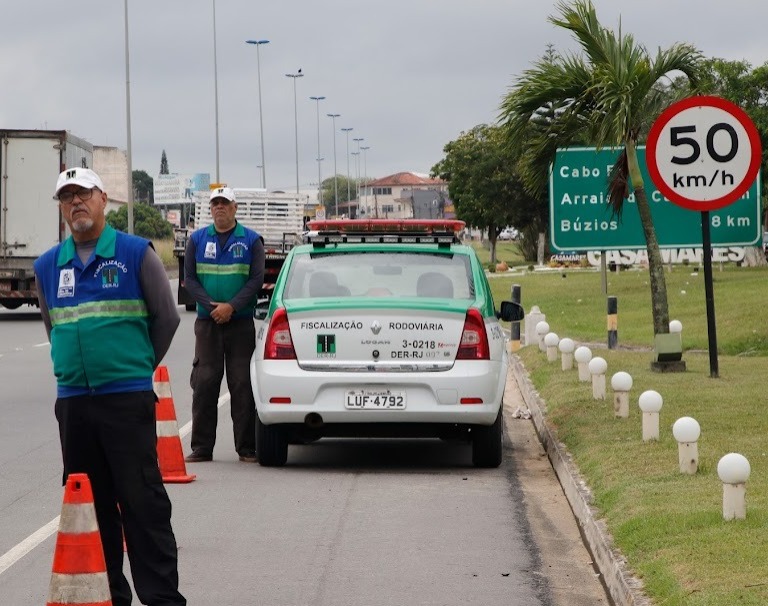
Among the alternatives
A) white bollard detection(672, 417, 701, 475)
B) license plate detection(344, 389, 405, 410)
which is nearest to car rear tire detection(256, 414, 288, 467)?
license plate detection(344, 389, 405, 410)

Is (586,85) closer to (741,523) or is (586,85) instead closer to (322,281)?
(322,281)

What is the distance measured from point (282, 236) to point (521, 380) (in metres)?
23.7

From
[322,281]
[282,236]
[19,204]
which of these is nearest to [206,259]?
[322,281]

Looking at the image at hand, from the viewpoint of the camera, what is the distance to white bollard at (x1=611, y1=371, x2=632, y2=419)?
12859 millimetres

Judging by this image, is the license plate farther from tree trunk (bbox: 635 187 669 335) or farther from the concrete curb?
tree trunk (bbox: 635 187 669 335)

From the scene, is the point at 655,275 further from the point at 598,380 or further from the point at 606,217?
the point at 606,217

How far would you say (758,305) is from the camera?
2784 centimetres

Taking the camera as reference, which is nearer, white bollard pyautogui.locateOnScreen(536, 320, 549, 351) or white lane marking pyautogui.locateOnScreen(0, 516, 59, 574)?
white lane marking pyautogui.locateOnScreen(0, 516, 59, 574)

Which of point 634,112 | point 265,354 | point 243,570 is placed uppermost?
point 634,112

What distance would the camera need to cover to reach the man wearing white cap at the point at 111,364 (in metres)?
6.71

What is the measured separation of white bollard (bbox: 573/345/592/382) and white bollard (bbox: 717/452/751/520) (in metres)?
7.79

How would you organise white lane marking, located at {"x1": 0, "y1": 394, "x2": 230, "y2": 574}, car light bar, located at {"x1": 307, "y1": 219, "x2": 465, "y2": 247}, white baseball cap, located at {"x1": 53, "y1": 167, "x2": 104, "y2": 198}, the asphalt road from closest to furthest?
white baseball cap, located at {"x1": 53, "y1": 167, "x2": 104, "y2": 198} < the asphalt road < white lane marking, located at {"x1": 0, "y1": 394, "x2": 230, "y2": 574} < car light bar, located at {"x1": 307, "y1": 219, "x2": 465, "y2": 247}

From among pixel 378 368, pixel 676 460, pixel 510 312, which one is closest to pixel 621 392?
pixel 510 312

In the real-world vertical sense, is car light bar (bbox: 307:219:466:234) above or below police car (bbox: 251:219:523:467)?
above
